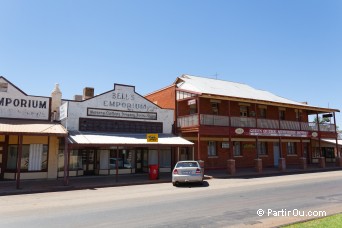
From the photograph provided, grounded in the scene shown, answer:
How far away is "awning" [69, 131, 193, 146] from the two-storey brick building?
8.53 feet

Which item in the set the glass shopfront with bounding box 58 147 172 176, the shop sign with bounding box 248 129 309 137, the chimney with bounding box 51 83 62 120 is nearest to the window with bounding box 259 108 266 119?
the shop sign with bounding box 248 129 309 137

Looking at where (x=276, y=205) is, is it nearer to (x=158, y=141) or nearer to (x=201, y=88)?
(x=158, y=141)

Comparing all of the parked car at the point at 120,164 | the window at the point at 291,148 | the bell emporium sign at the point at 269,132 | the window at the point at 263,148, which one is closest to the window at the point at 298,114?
the window at the point at 291,148

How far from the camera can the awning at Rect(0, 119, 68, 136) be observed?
1534 centimetres

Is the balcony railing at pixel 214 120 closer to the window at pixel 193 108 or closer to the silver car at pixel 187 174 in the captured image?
the window at pixel 193 108

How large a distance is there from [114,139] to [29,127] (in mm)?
5120

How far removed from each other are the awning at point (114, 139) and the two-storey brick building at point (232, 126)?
2601 millimetres

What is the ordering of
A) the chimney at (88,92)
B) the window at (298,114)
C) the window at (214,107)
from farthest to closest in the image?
1. the window at (298,114)
2. the window at (214,107)
3. the chimney at (88,92)

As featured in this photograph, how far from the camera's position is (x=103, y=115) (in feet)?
69.5

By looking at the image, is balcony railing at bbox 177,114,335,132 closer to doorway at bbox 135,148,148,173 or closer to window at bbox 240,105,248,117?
window at bbox 240,105,248,117

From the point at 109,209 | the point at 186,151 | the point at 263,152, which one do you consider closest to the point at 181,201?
the point at 109,209

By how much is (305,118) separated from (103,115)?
24849 millimetres

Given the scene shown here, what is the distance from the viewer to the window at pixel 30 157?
18375 millimetres

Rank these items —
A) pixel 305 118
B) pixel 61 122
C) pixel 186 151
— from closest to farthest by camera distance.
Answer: pixel 61 122 → pixel 186 151 → pixel 305 118
